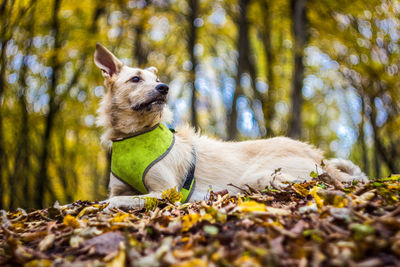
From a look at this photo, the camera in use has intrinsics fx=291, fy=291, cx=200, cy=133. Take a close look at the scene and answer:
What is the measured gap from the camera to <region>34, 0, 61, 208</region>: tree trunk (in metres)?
9.32

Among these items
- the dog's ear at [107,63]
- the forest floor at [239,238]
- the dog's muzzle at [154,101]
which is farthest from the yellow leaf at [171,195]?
the dog's ear at [107,63]

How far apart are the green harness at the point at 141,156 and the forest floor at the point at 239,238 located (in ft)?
3.78

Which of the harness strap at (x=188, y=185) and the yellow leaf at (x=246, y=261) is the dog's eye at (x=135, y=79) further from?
the yellow leaf at (x=246, y=261)

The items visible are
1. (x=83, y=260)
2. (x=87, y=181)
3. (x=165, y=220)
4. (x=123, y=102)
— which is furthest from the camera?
(x=87, y=181)

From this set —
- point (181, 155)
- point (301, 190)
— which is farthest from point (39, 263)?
point (181, 155)

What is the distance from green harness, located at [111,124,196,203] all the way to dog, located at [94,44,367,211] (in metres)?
0.01

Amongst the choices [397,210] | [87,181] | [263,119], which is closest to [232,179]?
[397,210]

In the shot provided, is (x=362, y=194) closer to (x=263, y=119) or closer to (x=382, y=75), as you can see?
(x=382, y=75)

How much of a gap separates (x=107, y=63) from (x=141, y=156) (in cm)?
178

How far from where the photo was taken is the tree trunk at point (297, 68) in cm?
930

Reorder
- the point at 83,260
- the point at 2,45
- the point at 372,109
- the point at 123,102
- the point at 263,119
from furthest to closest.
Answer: the point at 263,119, the point at 372,109, the point at 2,45, the point at 123,102, the point at 83,260

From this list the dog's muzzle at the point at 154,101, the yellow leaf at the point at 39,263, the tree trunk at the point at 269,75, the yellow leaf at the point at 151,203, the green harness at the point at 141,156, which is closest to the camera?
the yellow leaf at the point at 39,263

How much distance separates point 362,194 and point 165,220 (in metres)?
1.55

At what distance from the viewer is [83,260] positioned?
168cm
